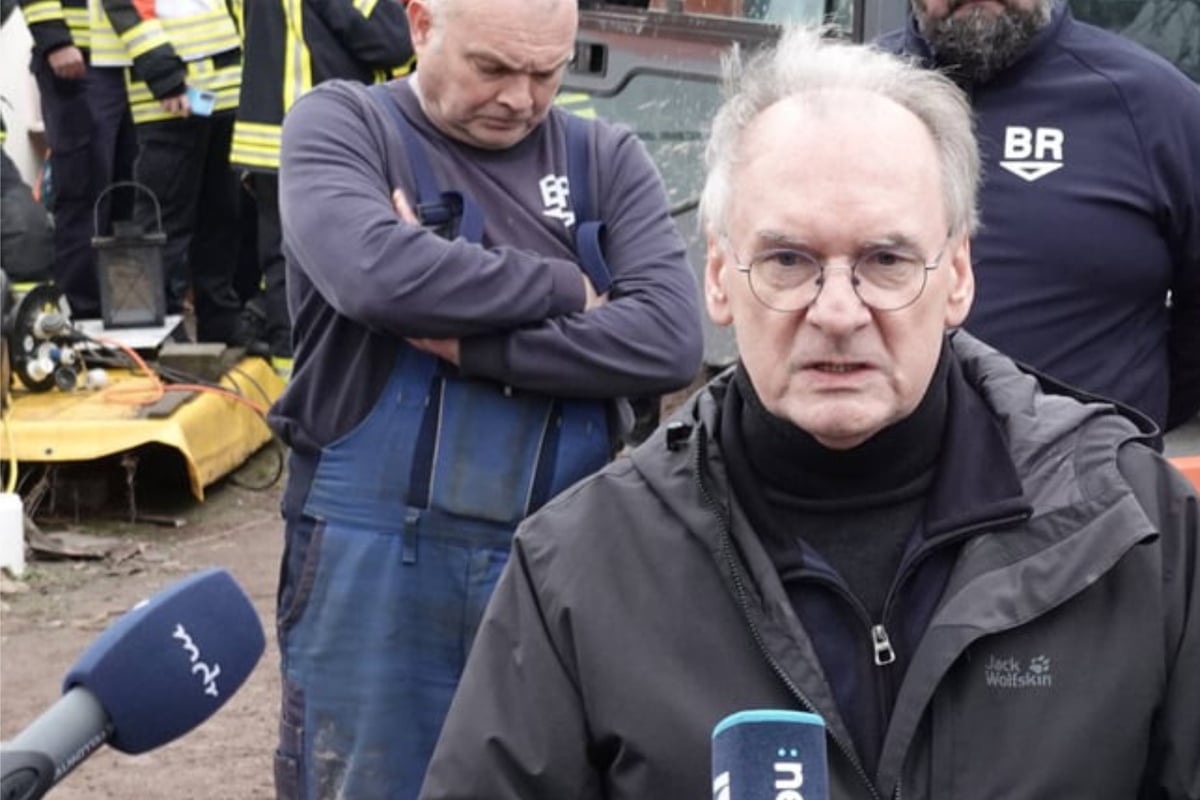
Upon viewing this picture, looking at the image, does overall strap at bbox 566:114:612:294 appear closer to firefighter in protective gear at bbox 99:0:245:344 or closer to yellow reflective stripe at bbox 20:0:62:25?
firefighter in protective gear at bbox 99:0:245:344

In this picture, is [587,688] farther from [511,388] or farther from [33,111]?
[33,111]

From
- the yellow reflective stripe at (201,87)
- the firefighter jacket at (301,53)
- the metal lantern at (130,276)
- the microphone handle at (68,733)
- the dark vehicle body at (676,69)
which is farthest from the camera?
the yellow reflective stripe at (201,87)

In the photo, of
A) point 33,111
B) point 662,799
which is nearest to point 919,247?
point 662,799

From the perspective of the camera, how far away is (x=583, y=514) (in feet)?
7.30

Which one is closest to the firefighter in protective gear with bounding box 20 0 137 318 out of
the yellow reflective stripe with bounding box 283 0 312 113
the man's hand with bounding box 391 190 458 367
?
the yellow reflective stripe with bounding box 283 0 312 113

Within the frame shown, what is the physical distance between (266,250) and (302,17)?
1142 mm

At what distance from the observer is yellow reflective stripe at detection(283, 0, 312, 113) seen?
803cm

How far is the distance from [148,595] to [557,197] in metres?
3.61

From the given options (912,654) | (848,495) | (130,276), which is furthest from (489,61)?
(130,276)

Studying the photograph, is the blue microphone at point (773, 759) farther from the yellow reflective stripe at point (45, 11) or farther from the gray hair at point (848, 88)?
the yellow reflective stripe at point (45, 11)

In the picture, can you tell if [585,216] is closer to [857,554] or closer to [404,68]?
[857,554]

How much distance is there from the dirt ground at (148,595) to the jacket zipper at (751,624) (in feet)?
8.55

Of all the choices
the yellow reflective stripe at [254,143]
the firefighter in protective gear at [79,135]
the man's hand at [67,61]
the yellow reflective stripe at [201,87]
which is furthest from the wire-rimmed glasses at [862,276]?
the man's hand at [67,61]

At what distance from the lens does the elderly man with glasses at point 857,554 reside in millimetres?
2041
